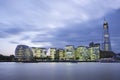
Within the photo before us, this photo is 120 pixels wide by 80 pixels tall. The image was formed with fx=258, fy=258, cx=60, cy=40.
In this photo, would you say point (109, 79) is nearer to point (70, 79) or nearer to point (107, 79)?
point (107, 79)

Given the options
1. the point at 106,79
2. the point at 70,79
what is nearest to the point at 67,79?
the point at 70,79

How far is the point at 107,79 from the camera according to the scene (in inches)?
2527

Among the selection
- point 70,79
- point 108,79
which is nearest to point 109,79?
point 108,79

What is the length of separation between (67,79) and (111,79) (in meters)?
11.1

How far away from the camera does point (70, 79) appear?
218 feet

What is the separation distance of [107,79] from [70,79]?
9.37 metres

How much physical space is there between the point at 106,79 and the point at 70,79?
9.13 m

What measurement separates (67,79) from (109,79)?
1064 centimetres

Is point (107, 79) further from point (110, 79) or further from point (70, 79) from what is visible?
point (70, 79)

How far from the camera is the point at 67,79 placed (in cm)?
6650

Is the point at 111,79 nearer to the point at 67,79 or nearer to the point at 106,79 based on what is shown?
the point at 106,79

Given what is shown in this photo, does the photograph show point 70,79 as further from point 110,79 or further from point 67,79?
point 110,79

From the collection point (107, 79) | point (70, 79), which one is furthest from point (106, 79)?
point (70, 79)

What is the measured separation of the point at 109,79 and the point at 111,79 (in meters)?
0.49
